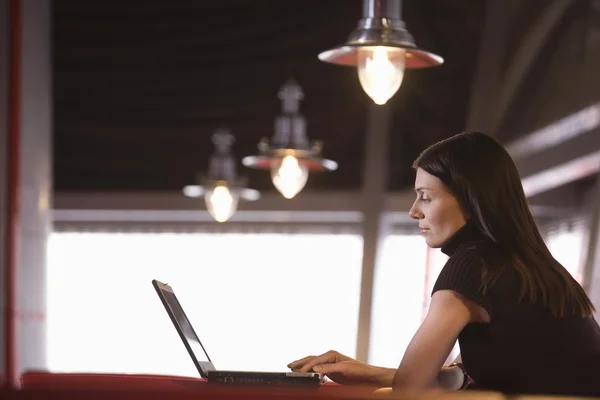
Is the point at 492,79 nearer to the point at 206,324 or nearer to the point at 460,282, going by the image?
the point at 206,324

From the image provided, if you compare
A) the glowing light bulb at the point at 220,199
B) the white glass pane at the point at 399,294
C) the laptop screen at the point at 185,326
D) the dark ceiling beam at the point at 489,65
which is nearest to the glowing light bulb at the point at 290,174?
the glowing light bulb at the point at 220,199

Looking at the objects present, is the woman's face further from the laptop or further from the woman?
the laptop

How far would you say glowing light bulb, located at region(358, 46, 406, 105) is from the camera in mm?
4133

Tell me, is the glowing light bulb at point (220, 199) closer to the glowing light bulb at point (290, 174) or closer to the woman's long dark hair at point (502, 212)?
the glowing light bulb at point (290, 174)

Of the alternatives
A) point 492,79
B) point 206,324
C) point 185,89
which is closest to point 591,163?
point 492,79

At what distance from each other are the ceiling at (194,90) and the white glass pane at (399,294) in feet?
2.68

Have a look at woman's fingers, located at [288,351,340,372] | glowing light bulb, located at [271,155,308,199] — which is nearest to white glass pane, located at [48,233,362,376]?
glowing light bulb, located at [271,155,308,199]

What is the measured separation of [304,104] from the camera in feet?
29.7

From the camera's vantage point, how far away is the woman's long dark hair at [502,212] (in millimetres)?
2297

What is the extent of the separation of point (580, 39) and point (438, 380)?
429 centimetres

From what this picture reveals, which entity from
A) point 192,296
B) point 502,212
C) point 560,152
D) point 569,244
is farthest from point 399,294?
point 502,212

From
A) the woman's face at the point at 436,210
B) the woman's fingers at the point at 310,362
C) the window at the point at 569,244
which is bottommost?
the woman's fingers at the point at 310,362

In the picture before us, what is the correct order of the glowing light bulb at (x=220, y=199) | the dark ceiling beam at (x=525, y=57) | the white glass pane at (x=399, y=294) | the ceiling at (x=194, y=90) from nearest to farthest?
the dark ceiling beam at (x=525, y=57) → the glowing light bulb at (x=220, y=199) → the ceiling at (x=194, y=90) → the white glass pane at (x=399, y=294)

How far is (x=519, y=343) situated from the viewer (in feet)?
7.47
